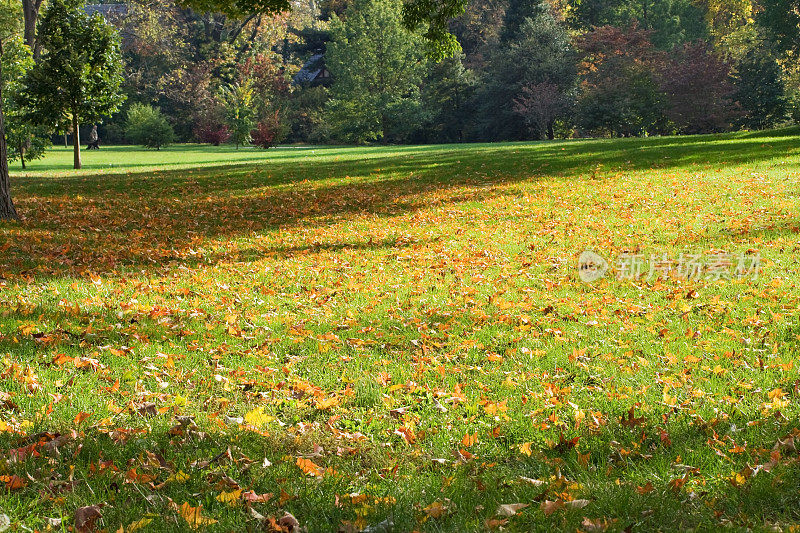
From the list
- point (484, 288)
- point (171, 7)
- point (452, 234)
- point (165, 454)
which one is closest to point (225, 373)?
point (165, 454)

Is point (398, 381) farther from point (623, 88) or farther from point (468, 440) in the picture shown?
point (623, 88)

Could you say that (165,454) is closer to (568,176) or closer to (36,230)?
(36,230)

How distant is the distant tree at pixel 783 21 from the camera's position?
43188 millimetres

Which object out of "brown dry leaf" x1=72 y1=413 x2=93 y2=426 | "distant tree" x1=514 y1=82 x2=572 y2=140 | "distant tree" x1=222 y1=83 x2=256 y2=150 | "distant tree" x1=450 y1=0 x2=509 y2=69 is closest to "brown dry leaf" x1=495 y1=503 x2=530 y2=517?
"brown dry leaf" x1=72 y1=413 x2=93 y2=426

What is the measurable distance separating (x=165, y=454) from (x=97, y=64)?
2477cm

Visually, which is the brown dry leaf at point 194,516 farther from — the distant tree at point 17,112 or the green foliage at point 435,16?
the distant tree at point 17,112

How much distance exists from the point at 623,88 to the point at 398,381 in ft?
136

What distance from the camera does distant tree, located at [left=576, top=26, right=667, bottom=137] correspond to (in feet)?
136

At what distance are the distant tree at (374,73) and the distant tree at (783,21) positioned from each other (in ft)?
80.7

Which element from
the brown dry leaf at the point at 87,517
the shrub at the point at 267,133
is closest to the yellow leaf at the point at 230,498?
the brown dry leaf at the point at 87,517

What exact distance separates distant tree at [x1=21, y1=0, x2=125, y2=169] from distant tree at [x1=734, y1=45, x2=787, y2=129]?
34.4 metres

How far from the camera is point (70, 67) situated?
23469 mm

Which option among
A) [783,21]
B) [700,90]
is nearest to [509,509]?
[700,90]

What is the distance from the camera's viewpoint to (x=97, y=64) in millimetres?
24578
